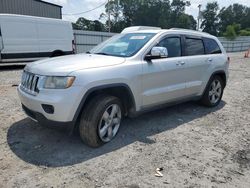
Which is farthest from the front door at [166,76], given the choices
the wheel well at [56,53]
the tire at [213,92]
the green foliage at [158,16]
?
the green foliage at [158,16]

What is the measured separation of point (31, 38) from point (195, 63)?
9679 mm

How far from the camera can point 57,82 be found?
3424mm

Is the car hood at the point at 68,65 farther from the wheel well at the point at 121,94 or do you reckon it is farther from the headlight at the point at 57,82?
the wheel well at the point at 121,94

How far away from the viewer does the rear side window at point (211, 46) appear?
586cm

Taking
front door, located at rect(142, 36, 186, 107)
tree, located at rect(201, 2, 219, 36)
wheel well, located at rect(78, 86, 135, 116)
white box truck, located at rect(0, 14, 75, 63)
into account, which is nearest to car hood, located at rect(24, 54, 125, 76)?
wheel well, located at rect(78, 86, 135, 116)

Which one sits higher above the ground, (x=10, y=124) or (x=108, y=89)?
(x=108, y=89)

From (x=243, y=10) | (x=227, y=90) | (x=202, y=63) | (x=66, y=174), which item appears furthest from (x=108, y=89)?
(x=243, y=10)

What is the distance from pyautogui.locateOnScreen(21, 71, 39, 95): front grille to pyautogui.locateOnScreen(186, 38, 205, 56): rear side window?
3068 mm

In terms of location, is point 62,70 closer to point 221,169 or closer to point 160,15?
point 221,169

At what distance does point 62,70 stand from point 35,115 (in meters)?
0.80

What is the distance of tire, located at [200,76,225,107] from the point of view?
19.6 feet

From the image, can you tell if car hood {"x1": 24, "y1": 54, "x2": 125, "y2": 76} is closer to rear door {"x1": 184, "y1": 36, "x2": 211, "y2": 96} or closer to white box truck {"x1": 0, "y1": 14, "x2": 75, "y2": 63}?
rear door {"x1": 184, "y1": 36, "x2": 211, "y2": 96}

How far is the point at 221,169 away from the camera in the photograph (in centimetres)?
344

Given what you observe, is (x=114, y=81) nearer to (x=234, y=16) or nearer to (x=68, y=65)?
(x=68, y=65)
